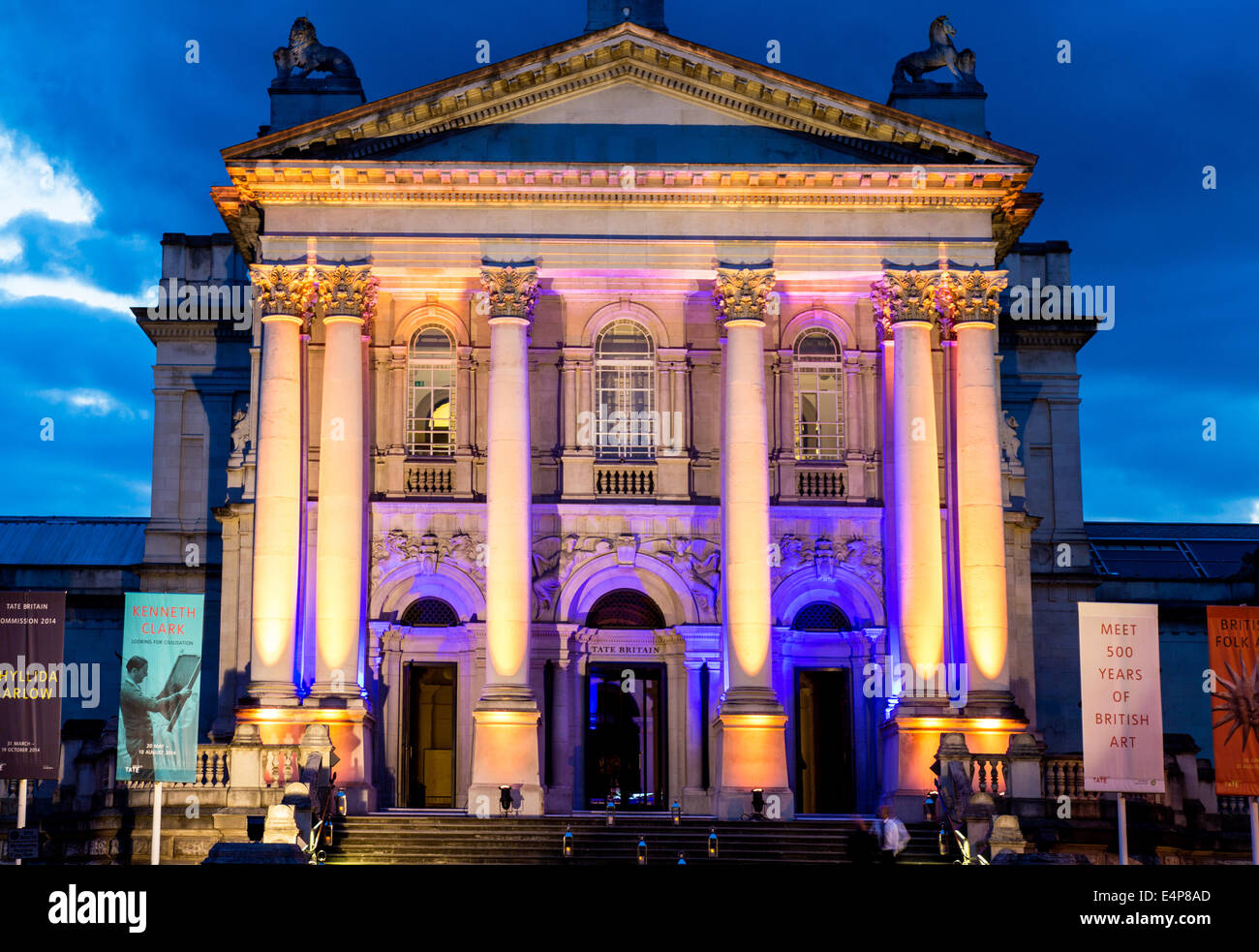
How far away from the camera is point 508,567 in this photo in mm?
34281

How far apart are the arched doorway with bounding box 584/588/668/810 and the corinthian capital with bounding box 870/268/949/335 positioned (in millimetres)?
8663

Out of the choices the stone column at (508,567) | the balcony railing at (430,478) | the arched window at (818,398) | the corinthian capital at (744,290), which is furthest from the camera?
the arched window at (818,398)

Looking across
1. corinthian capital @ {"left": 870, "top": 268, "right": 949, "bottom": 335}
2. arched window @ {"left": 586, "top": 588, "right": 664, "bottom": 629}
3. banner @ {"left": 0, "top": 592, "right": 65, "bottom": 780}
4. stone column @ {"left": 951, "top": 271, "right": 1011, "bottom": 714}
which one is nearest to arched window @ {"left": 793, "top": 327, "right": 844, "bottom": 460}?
corinthian capital @ {"left": 870, "top": 268, "right": 949, "bottom": 335}

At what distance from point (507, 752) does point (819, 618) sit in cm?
840

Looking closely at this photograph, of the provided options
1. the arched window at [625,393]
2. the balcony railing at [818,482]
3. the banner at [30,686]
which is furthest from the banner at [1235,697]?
the banner at [30,686]

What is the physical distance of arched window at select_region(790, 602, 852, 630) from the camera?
3738 centimetres

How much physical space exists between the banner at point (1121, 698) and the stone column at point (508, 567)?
40.0ft

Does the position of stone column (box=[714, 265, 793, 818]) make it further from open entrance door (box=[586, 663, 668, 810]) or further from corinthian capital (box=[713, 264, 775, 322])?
open entrance door (box=[586, 663, 668, 810])

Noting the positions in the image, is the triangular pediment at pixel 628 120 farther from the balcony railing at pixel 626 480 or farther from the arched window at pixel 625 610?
the arched window at pixel 625 610

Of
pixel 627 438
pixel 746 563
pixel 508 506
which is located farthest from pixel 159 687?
pixel 627 438

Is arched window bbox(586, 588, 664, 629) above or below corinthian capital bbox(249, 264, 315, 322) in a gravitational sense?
below

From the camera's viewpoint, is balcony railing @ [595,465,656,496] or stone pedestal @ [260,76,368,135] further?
stone pedestal @ [260,76,368,135]

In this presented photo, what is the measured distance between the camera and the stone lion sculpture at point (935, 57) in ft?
124
